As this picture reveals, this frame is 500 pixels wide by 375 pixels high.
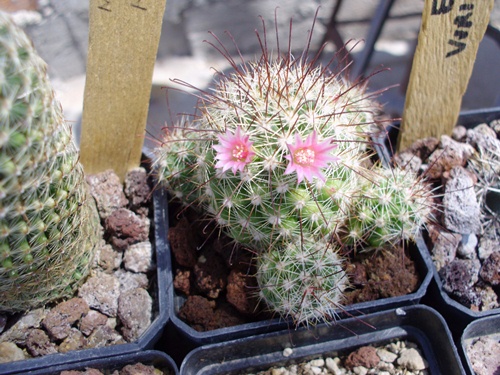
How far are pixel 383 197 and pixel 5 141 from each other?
821 millimetres

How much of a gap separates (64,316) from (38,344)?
0.27 feet

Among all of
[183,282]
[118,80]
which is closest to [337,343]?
[183,282]

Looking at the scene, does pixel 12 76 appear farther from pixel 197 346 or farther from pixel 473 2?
pixel 473 2

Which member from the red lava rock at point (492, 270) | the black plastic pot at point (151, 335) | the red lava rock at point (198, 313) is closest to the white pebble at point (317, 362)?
the red lava rock at point (198, 313)

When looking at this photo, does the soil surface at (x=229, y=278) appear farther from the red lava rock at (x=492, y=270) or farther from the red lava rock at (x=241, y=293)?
the red lava rock at (x=492, y=270)

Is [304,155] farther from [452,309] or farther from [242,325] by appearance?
[452,309]

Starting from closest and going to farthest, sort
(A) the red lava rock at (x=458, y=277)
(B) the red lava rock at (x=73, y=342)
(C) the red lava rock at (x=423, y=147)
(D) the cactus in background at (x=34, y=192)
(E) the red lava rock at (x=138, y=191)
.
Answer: (D) the cactus in background at (x=34, y=192)
(B) the red lava rock at (x=73, y=342)
(A) the red lava rock at (x=458, y=277)
(E) the red lava rock at (x=138, y=191)
(C) the red lava rock at (x=423, y=147)

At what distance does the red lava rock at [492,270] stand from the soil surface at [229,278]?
0.20m

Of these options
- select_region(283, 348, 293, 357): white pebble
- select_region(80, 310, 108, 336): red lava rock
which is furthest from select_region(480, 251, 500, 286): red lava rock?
select_region(80, 310, 108, 336): red lava rock

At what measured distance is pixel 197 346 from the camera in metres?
1.25

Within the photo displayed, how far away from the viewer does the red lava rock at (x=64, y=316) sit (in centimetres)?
122

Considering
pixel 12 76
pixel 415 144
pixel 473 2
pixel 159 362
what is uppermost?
pixel 473 2

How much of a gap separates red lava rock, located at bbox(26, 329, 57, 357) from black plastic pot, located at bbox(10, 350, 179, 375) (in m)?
0.07

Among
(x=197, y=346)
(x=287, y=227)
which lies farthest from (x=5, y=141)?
(x=197, y=346)
